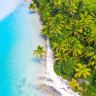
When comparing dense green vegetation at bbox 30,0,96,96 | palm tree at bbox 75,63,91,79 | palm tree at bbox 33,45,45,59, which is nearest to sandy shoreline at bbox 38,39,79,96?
dense green vegetation at bbox 30,0,96,96

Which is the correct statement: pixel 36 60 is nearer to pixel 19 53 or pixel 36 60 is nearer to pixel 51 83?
pixel 19 53

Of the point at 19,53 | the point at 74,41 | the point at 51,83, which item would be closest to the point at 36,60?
the point at 19,53

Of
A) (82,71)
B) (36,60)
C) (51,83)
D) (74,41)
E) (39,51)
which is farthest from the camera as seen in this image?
(36,60)

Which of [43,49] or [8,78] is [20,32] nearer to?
[43,49]

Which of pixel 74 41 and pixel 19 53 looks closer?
pixel 74 41

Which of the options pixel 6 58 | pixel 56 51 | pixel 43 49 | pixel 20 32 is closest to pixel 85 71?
pixel 56 51

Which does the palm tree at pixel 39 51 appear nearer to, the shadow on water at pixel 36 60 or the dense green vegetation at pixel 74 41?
the shadow on water at pixel 36 60

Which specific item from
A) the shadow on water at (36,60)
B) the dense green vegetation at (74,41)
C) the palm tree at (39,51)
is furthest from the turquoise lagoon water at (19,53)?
the dense green vegetation at (74,41)
